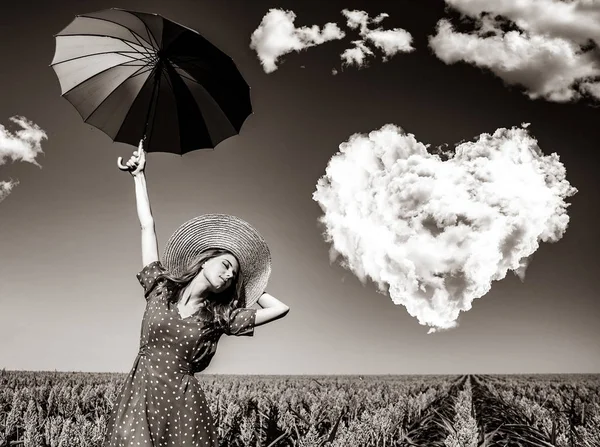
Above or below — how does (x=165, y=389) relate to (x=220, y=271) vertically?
below

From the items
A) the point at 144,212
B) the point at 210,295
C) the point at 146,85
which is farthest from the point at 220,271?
the point at 146,85

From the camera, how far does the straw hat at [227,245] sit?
11.0 feet

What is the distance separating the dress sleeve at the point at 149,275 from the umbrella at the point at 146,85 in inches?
47.2

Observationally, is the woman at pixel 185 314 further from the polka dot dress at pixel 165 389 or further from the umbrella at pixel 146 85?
the umbrella at pixel 146 85

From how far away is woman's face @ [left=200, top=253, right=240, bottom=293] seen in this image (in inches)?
122

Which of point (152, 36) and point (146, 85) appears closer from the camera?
point (152, 36)

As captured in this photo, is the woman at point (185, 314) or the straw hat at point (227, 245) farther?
the straw hat at point (227, 245)

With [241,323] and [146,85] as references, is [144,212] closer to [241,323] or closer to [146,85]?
[241,323]

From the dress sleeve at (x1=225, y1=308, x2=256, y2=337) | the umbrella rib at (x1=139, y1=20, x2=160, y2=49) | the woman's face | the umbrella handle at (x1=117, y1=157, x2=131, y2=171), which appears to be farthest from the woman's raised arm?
→ the umbrella rib at (x1=139, y1=20, x2=160, y2=49)

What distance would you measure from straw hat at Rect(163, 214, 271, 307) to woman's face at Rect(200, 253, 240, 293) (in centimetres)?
7

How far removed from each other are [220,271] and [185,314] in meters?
0.32

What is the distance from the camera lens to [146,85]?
4.09 metres

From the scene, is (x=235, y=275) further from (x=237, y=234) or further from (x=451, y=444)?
(x=451, y=444)

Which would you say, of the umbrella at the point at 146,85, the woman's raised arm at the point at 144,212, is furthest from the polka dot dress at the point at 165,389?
the umbrella at the point at 146,85
